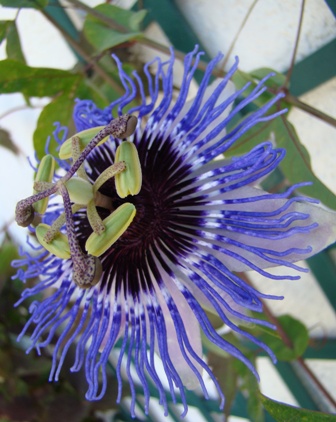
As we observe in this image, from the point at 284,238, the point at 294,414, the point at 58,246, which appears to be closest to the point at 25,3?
the point at 58,246

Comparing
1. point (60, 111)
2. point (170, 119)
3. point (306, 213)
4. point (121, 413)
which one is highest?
point (60, 111)

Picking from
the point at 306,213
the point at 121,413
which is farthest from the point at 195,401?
the point at 306,213

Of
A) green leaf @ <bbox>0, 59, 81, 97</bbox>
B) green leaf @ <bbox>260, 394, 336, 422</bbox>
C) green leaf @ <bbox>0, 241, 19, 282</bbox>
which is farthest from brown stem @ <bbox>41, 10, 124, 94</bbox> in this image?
green leaf @ <bbox>0, 241, 19, 282</bbox>

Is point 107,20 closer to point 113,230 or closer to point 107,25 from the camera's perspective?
point 107,25

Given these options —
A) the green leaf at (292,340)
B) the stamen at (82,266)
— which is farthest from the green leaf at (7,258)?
the stamen at (82,266)

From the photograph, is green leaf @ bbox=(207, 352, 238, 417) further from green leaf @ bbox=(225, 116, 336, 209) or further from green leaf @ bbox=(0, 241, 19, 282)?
green leaf @ bbox=(0, 241, 19, 282)

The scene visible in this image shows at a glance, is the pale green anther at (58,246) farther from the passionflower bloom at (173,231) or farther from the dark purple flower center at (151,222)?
the dark purple flower center at (151,222)

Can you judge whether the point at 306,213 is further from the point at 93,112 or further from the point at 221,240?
the point at 93,112
